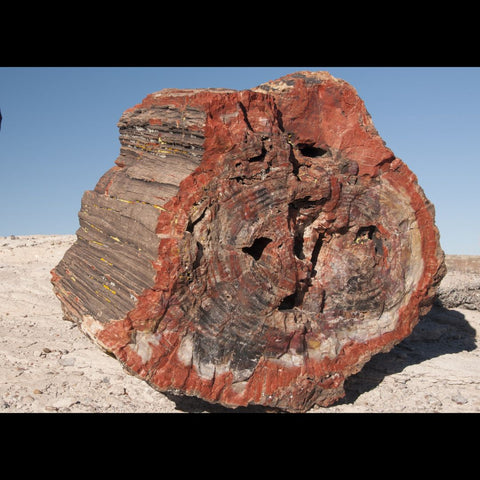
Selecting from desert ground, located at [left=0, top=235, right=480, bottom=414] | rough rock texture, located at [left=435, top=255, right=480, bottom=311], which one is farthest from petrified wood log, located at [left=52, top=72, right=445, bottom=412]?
rough rock texture, located at [left=435, top=255, right=480, bottom=311]

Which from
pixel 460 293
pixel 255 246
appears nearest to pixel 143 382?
pixel 255 246

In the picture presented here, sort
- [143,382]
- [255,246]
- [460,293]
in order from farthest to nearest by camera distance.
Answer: [460,293], [143,382], [255,246]

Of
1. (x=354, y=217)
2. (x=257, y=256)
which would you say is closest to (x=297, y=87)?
(x=354, y=217)

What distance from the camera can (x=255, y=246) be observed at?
12.5 ft

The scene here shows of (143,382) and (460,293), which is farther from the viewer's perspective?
(460,293)

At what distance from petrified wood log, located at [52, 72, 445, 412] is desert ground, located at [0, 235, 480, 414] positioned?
0.59 meters

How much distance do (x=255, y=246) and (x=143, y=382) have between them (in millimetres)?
1747

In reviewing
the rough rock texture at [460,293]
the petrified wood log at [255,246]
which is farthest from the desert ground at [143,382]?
the petrified wood log at [255,246]

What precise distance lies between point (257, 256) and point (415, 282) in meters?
1.53

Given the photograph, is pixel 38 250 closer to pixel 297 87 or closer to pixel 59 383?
pixel 59 383

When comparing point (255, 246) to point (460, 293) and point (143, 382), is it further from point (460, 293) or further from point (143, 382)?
point (460, 293)

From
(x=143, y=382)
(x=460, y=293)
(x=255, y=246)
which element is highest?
(x=255, y=246)

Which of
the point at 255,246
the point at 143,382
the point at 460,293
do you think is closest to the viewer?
the point at 255,246

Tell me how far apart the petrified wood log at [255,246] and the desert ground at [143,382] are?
0.59m
